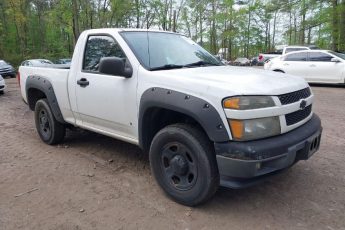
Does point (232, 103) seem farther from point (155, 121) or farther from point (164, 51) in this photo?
point (164, 51)

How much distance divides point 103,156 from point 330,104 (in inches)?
275

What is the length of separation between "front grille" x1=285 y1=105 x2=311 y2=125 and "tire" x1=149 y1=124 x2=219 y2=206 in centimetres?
81

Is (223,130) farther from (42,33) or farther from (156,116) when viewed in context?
(42,33)

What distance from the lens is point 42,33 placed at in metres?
51.0

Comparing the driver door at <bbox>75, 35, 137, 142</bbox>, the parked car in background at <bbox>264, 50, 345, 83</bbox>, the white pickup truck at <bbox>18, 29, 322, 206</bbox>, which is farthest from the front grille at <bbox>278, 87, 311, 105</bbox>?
the parked car in background at <bbox>264, 50, 345, 83</bbox>

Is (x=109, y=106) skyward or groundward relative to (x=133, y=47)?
groundward

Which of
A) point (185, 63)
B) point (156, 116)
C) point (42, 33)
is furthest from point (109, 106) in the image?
point (42, 33)

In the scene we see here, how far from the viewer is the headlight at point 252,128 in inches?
125

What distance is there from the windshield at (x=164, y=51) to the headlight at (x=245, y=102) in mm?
1176

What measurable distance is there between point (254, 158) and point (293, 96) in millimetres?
883

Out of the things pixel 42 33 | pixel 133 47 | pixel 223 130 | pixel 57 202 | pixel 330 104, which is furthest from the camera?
pixel 42 33

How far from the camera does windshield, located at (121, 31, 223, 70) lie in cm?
415

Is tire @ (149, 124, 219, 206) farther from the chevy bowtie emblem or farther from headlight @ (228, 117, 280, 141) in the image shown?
the chevy bowtie emblem

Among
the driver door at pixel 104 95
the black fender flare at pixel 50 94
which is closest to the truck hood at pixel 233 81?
the driver door at pixel 104 95
